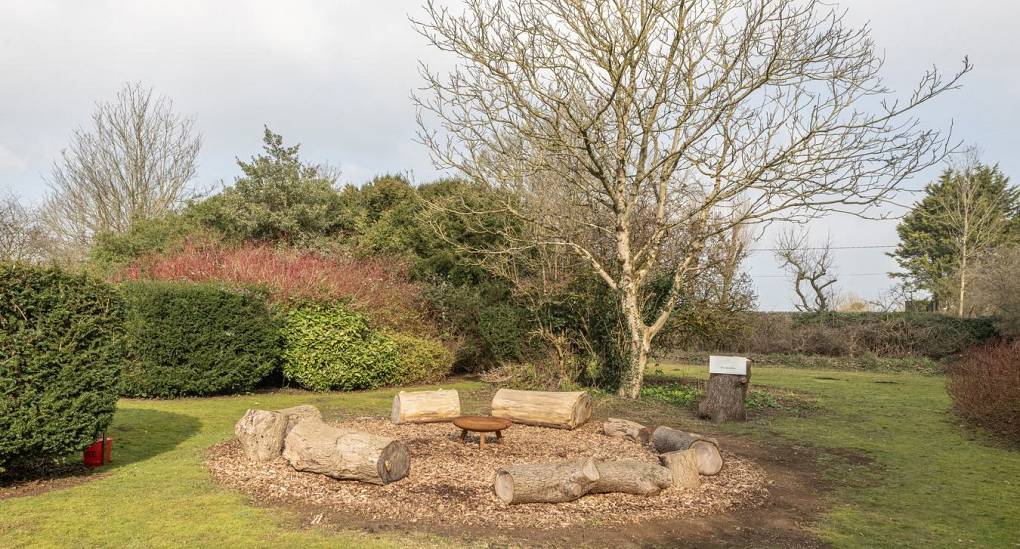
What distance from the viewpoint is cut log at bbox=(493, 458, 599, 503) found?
5.36m

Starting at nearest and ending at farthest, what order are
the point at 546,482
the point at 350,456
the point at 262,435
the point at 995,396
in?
the point at 546,482, the point at 350,456, the point at 262,435, the point at 995,396

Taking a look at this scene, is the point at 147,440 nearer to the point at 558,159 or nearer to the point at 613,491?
the point at 613,491

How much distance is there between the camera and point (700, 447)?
666 cm

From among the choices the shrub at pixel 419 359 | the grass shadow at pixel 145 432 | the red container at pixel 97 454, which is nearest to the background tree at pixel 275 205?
the shrub at pixel 419 359

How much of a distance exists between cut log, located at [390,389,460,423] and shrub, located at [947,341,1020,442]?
7917 millimetres

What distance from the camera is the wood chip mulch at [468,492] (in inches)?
203

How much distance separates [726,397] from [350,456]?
6.68 metres

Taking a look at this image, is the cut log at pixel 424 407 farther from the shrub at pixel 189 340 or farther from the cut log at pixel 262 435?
the shrub at pixel 189 340

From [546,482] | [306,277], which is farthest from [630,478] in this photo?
[306,277]

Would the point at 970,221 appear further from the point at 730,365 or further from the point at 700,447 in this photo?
the point at 700,447

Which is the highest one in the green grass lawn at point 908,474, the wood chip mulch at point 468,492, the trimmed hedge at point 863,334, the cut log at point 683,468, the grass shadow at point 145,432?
the trimmed hedge at point 863,334

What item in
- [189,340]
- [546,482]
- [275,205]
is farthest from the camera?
[275,205]

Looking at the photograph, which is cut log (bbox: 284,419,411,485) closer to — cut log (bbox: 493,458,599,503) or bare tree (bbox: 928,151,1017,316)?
cut log (bbox: 493,458,599,503)

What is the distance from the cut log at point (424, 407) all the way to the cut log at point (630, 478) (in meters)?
3.62
